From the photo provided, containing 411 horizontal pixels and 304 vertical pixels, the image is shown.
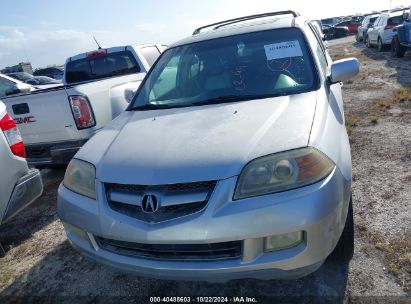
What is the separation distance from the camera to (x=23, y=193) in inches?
121

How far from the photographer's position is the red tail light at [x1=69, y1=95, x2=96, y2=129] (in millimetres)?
3998

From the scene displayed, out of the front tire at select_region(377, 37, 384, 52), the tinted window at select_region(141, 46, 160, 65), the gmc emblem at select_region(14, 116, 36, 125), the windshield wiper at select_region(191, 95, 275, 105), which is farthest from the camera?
the front tire at select_region(377, 37, 384, 52)

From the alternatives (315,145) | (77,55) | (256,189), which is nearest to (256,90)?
(315,145)

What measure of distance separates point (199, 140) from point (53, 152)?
253 centimetres

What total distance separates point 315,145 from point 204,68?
5.18ft

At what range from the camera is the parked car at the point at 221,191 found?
6.31 feet

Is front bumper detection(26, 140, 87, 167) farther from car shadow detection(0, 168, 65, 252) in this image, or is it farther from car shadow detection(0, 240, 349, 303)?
car shadow detection(0, 240, 349, 303)

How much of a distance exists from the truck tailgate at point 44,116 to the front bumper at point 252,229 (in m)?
2.30

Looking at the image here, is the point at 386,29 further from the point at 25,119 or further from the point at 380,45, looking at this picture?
the point at 25,119

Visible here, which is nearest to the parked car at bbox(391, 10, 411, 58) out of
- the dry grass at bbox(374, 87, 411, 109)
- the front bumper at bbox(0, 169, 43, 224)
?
the dry grass at bbox(374, 87, 411, 109)

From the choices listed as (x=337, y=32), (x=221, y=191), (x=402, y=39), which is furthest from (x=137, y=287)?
(x=337, y=32)

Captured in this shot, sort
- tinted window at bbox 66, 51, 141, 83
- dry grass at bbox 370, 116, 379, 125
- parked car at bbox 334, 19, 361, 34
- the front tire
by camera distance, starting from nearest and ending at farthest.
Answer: dry grass at bbox 370, 116, 379, 125 < tinted window at bbox 66, 51, 141, 83 < the front tire < parked car at bbox 334, 19, 361, 34

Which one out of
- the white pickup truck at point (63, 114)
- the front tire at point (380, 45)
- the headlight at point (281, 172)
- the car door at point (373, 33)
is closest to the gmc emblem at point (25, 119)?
the white pickup truck at point (63, 114)

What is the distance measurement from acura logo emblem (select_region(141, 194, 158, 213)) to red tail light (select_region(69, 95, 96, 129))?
234cm
